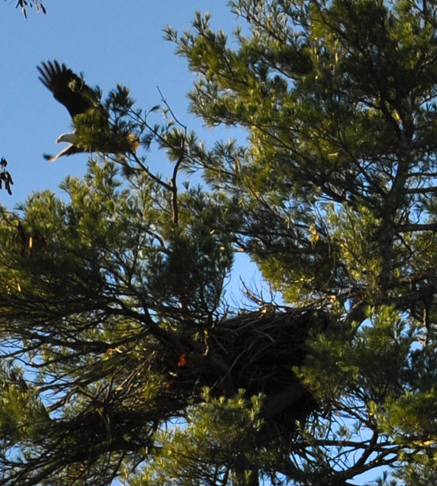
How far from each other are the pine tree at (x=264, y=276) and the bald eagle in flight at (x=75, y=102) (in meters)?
0.11

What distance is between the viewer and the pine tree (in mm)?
6906

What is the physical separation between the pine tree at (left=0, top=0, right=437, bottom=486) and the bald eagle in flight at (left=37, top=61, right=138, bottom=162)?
11cm

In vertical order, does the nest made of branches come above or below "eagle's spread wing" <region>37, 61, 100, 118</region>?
below

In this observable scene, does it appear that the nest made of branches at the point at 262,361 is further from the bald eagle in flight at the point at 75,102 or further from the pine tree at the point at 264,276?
the bald eagle in flight at the point at 75,102

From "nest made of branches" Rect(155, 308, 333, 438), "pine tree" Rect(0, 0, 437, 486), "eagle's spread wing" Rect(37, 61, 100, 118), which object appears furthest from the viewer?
"eagle's spread wing" Rect(37, 61, 100, 118)

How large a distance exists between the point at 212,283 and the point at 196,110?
2514 millimetres

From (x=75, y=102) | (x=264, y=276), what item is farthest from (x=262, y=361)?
(x=75, y=102)

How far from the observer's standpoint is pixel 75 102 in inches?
444

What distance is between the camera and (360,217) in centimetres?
752

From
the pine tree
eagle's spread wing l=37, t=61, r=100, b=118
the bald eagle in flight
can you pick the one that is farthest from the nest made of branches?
eagle's spread wing l=37, t=61, r=100, b=118

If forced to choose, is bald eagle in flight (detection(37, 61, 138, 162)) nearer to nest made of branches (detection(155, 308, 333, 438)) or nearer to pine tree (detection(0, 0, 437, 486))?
pine tree (detection(0, 0, 437, 486))

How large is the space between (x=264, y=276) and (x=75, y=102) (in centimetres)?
355

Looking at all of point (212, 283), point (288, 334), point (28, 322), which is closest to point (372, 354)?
point (212, 283)

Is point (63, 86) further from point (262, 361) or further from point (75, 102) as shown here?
point (262, 361)
